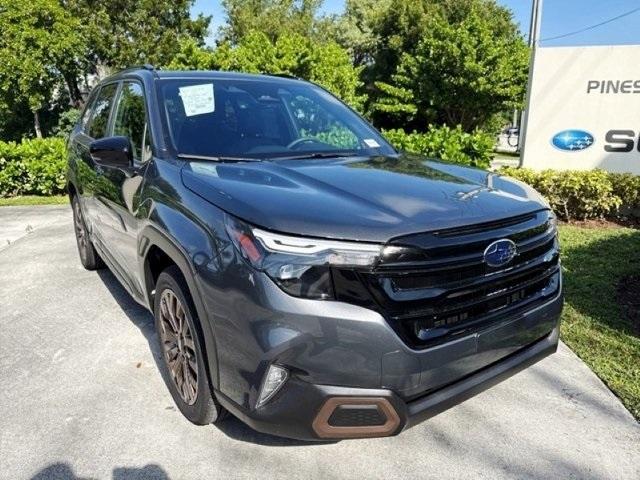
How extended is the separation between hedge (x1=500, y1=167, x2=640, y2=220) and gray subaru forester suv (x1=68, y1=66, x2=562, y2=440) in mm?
5034

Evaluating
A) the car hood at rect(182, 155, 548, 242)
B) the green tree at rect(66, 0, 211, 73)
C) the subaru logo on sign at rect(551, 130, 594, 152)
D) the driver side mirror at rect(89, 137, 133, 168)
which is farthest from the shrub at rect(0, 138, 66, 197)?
the green tree at rect(66, 0, 211, 73)

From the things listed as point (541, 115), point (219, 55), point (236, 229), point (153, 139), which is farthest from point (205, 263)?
point (219, 55)

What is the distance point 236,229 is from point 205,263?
9.0 inches

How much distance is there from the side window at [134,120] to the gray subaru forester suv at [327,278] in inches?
2.5

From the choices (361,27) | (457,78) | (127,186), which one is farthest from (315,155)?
(361,27)

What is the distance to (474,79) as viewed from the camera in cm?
2283

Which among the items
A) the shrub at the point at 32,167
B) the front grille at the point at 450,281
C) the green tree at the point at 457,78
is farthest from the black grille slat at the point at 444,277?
the green tree at the point at 457,78

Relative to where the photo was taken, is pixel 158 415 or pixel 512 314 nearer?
pixel 512 314

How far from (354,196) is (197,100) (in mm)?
1402

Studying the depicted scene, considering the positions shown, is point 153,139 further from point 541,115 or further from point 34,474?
point 541,115

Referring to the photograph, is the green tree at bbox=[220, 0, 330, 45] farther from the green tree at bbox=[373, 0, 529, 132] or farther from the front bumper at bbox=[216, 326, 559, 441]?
the front bumper at bbox=[216, 326, 559, 441]

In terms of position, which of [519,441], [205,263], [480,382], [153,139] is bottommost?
[519,441]

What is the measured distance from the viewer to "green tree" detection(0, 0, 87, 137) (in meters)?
21.5

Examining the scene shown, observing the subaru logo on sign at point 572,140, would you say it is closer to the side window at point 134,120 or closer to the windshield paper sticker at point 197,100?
the windshield paper sticker at point 197,100
